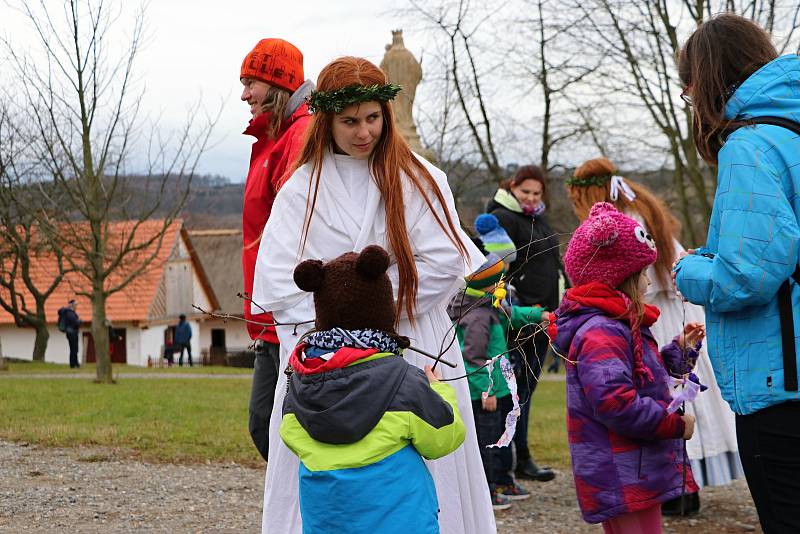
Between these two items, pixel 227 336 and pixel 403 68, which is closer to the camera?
pixel 403 68

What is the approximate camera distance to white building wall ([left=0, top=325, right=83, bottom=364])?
47656mm

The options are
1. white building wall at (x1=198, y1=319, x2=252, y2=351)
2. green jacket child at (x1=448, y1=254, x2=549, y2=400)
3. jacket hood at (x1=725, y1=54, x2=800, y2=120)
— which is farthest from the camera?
white building wall at (x1=198, y1=319, x2=252, y2=351)

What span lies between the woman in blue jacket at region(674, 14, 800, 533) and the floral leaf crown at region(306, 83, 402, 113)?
1.21 meters

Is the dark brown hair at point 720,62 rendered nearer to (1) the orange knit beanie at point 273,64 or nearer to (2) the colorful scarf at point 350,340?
(2) the colorful scarf at point 350,340

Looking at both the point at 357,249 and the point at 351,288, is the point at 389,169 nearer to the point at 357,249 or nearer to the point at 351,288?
the point at 357,249

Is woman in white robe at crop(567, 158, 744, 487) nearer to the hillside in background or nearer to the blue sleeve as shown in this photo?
the blue sleeve

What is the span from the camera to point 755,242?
2.61 meters

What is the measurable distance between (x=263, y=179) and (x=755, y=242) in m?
2.29

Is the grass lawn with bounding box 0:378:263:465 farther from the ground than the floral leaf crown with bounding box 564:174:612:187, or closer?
closer

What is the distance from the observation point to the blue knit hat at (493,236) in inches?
237

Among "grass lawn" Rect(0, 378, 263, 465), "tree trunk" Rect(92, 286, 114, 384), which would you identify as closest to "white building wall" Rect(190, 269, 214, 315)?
"tree trunk" Rect(92, 286, 114, 384)

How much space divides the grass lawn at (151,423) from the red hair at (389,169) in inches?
169

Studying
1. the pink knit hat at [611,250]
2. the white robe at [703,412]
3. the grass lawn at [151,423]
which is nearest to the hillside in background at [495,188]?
the grass lawn at [151,423]

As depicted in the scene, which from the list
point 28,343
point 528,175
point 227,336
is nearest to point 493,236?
point 528,175
